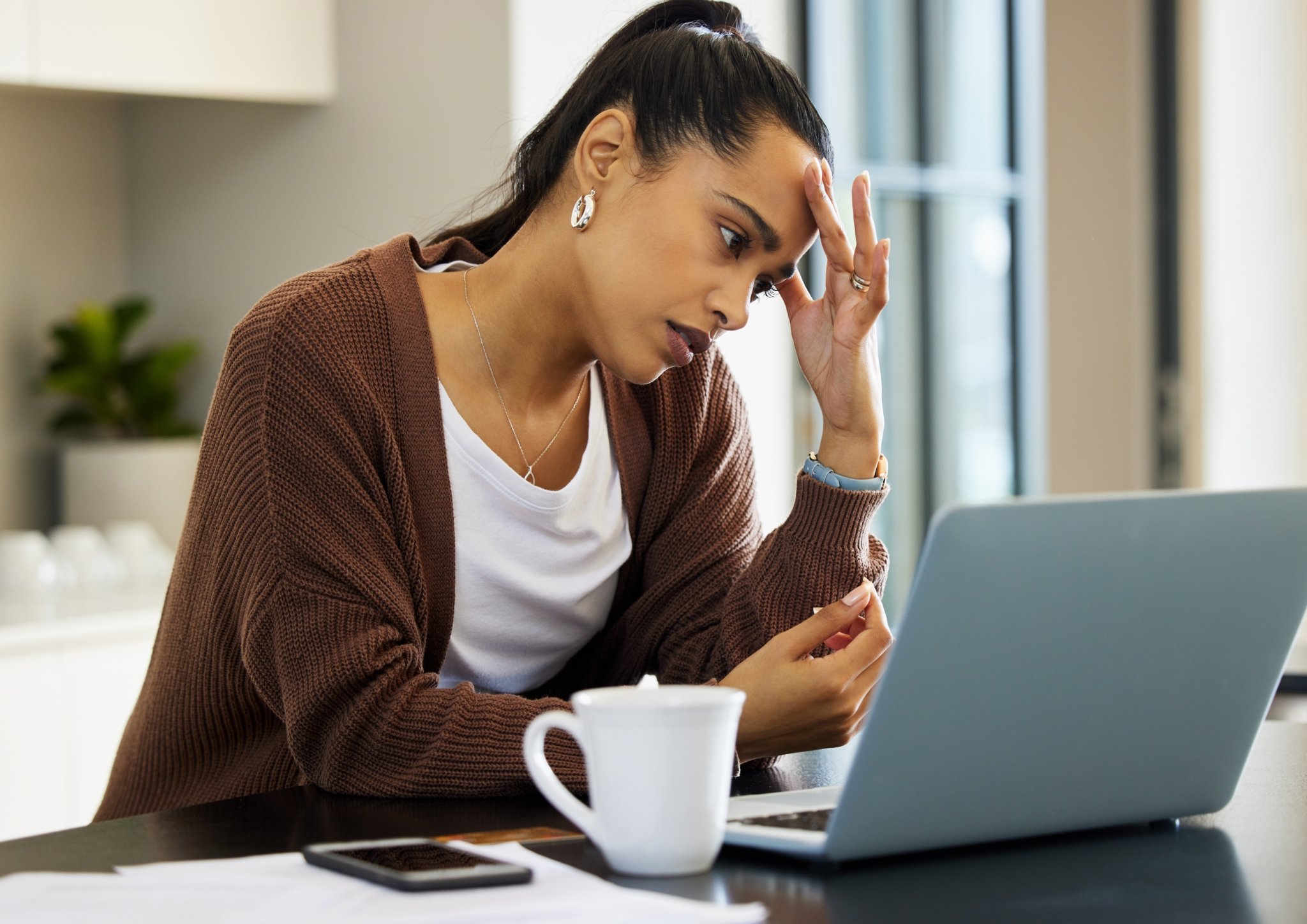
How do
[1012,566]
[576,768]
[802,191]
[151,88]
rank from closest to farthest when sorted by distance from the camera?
[1012,566] → [576,768] → [802,191] → [151,88]

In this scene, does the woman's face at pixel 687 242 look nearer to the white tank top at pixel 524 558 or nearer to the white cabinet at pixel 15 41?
the white tank top at pixel 524 558

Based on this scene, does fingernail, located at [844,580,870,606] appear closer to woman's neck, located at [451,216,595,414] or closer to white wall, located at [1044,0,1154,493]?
woman's neck, located at [451,216,595,414]

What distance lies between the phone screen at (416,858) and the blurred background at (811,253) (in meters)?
1.83

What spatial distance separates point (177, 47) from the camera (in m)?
2.77

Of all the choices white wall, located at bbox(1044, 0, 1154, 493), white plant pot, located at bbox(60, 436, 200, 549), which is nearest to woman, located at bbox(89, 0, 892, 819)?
white plant pot, located at bbox(60, 436, 200, 549)

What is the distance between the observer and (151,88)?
274 cm

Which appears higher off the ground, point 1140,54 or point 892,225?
point 1140,54

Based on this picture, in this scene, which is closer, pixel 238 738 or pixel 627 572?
pixel 238 738

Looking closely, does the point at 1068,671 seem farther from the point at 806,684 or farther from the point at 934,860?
the point at 806,684

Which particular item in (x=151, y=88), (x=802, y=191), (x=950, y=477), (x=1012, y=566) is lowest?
(x=950, y=477)

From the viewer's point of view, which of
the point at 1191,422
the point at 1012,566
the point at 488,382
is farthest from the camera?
the point at 1191,422

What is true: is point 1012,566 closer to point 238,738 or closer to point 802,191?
point 802,191

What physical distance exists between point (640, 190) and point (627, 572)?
1.19 feet

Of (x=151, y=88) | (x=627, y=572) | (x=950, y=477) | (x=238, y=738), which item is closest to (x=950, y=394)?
(x=950, y=477)
